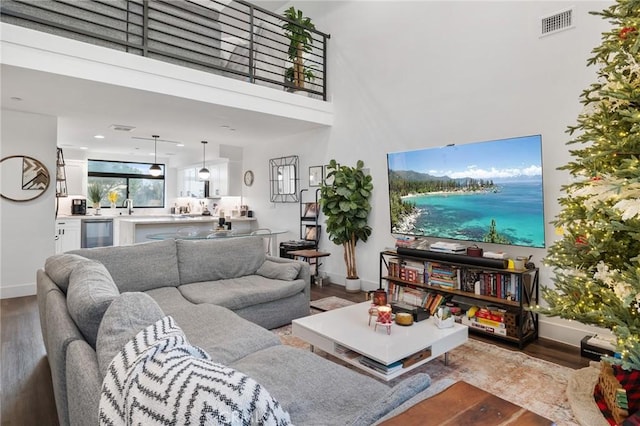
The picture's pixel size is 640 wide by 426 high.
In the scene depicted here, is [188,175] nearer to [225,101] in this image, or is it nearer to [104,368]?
[225,101]

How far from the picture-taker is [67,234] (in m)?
6.96

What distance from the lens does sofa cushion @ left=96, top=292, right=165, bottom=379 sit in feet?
3.77

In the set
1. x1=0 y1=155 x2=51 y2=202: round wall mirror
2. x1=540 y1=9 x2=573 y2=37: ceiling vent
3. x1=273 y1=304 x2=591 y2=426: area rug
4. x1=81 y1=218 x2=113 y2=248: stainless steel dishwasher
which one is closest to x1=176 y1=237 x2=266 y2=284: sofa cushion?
x1=273 y1=304 x2=591 y2=426: area rug

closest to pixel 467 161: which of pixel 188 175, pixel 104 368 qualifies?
pixel 104 368

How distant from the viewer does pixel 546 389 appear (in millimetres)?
2307

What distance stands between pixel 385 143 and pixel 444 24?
1.49 m

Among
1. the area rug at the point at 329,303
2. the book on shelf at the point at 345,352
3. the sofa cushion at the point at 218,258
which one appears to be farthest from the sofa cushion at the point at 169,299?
the area rug at the point at 329,303

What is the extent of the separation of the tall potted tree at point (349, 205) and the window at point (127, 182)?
263 inches

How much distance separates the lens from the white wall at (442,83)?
10.3ft

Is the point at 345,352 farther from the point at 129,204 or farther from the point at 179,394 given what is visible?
the point at 129,204

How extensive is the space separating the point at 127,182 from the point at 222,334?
28.5 feet

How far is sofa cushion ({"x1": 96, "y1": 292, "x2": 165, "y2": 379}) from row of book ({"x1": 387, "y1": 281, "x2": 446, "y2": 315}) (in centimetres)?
257

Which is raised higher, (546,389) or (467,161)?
(467,161)

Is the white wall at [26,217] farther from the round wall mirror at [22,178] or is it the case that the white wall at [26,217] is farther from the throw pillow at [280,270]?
the throw pillow at [280,270]
